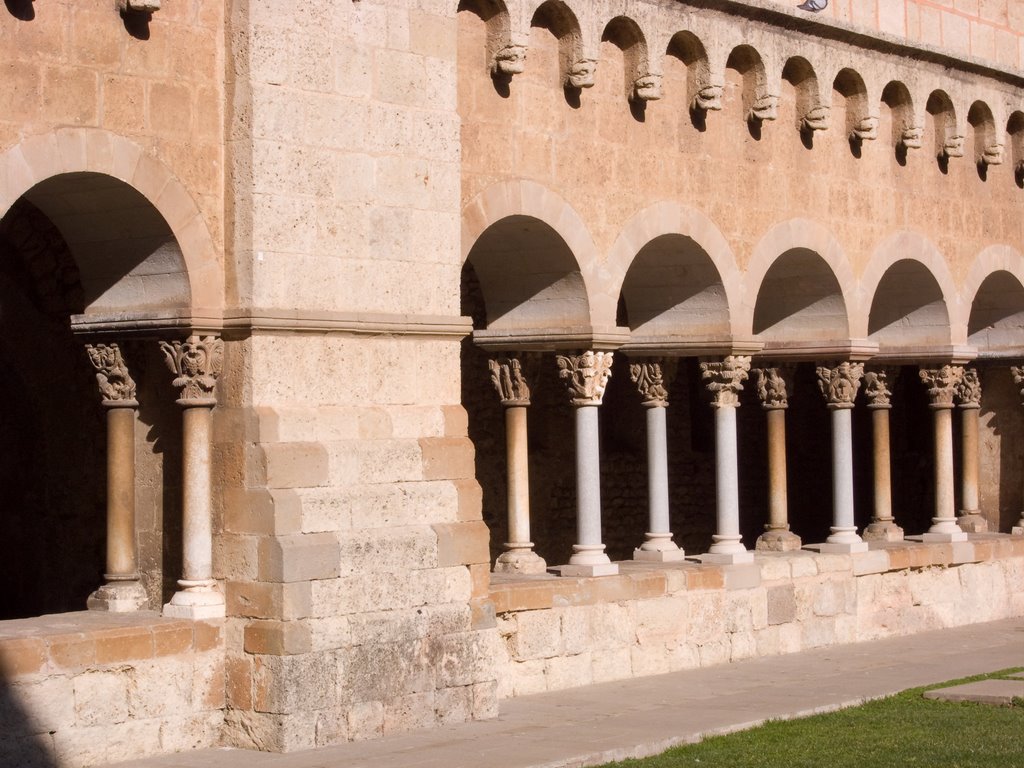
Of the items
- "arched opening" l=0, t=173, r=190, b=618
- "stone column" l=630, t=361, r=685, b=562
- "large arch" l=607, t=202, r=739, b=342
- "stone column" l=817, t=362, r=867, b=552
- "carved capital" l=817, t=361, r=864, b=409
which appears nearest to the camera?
"arched opening" l=0, t=173, r=190, b=618

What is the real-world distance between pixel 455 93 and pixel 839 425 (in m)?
5.70

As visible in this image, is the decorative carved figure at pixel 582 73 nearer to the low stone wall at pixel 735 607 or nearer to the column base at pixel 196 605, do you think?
the low stone wall at pixel 735 607

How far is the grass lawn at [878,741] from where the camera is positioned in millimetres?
8711

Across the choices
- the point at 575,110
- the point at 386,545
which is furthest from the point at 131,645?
the point at 575,110

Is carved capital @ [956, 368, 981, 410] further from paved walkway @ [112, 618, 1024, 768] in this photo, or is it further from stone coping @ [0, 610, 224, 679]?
stone coping @ [0, 610, 224, 679]

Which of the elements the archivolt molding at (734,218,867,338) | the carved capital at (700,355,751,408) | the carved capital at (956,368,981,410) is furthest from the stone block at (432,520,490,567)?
the carved capital at (956,368,981,410)

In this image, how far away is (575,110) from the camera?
39.2 ft

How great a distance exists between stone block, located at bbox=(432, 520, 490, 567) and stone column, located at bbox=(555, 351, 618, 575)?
69.3 inches

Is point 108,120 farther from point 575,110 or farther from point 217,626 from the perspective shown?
point 575,110

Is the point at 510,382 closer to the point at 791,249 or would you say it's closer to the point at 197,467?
the point at 791,249

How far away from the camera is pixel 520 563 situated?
11883 millimetres

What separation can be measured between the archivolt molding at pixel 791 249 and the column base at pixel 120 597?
5328 millimetres

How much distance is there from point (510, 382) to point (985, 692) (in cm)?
363

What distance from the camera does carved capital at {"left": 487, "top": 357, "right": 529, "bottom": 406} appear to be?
12.2m
